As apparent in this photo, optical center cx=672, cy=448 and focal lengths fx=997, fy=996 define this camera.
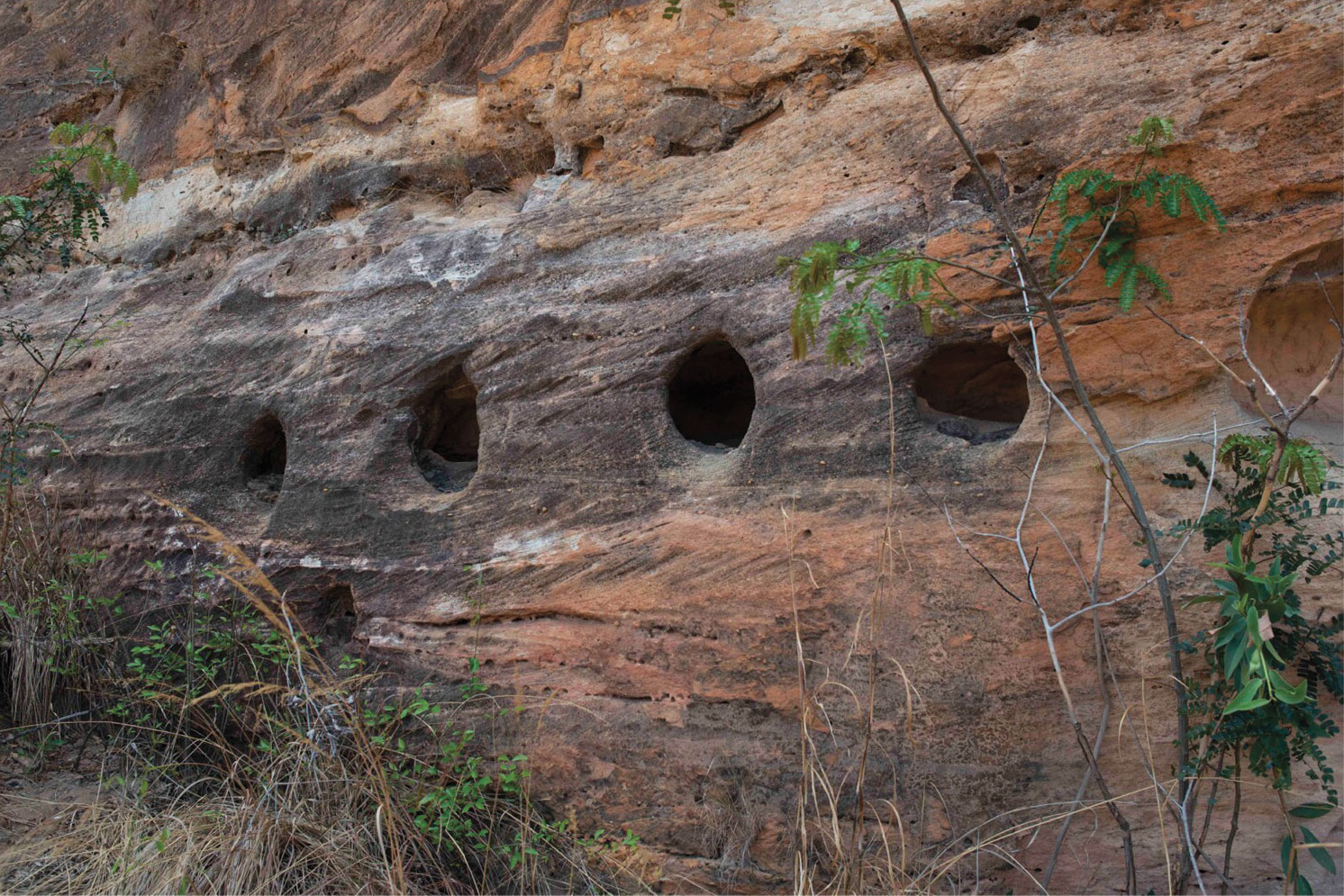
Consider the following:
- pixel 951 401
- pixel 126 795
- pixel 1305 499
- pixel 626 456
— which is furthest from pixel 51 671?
pixel 1305 499

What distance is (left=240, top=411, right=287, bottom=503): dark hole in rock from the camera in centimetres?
418

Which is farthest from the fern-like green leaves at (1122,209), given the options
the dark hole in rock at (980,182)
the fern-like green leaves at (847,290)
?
the fern-like green leaves at (847,290)

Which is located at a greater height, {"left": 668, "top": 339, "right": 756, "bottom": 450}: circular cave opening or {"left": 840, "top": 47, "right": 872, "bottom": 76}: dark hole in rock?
{"left": 840, "top": 47, "right": 872, "bottom": 76}: dark hole in rock

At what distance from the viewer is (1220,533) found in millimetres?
2582

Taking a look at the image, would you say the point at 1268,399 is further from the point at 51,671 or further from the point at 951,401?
the point at 51,671

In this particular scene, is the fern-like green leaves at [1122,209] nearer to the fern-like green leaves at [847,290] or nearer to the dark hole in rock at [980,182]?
the dark hole in rock at [980,182]

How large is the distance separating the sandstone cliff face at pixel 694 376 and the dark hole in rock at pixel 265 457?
0.07 ft

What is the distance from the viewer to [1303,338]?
296 cm

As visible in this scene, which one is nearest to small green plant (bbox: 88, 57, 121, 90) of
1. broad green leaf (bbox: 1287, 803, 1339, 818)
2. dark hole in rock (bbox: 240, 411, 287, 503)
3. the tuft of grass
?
dark hole in rock (bbox: 240, 411, 287, 503)

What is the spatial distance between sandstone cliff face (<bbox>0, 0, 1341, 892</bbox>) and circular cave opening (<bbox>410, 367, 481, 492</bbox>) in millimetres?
40

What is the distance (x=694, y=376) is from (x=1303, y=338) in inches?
85.9

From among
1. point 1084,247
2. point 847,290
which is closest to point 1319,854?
point 1084,247

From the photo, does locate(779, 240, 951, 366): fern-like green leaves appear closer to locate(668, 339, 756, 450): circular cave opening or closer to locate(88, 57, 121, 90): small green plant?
locate(668, 339, 756, 450): circular cave opening

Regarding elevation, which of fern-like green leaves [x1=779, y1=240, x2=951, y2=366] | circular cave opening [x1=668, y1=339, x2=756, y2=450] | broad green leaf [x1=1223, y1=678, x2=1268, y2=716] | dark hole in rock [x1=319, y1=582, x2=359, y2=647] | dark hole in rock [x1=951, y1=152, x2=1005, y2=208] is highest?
fern-like green leaves [x1=779, y1=240, x2=951, y2=366]
